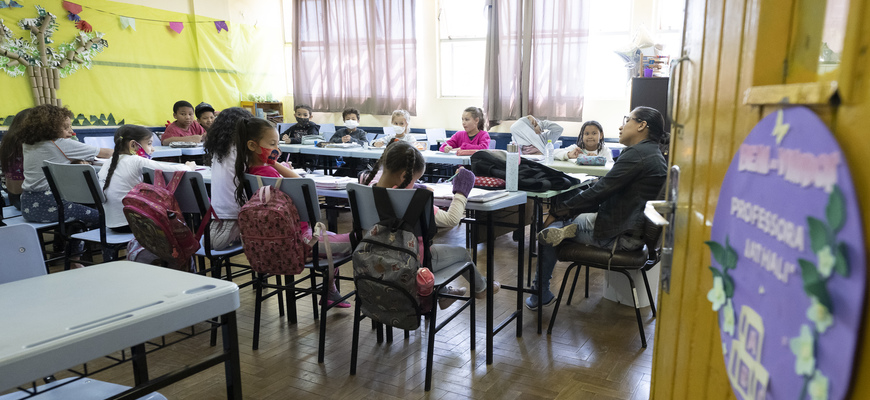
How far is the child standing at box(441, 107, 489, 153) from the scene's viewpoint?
4.86 meters

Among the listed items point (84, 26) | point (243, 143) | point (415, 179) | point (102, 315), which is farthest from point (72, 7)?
point (102, 315)

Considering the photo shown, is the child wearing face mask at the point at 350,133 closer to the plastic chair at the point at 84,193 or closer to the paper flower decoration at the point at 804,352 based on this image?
the plastic chair at the point at 84,193

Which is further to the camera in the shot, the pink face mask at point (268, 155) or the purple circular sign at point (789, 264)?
the pink face mask at point (268, 155)

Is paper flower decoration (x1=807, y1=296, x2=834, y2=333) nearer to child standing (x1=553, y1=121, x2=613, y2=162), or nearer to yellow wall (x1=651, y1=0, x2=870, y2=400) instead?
yellow wall (x1=651, y1=0, x2=870, y2=400)

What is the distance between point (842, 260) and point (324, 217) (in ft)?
16.8

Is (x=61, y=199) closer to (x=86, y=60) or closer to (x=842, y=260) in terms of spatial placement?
(x=842, y=260)

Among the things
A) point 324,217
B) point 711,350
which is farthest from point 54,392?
point 324,217

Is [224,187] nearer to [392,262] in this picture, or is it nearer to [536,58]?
[392,262]

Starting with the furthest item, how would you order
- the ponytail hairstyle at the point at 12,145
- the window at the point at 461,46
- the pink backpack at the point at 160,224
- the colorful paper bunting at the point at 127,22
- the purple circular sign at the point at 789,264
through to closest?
the window at the point at 461,46 → the colorful paper bunting at the point at 127,22 → the ponytail hairstyle at the point at 12,145 → the pink backpack at the point at 160,224 → the purple circular sign at the point at 789,264

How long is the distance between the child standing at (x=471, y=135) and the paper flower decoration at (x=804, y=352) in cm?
422

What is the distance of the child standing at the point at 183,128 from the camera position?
5.17m

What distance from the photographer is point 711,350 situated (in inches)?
33.4

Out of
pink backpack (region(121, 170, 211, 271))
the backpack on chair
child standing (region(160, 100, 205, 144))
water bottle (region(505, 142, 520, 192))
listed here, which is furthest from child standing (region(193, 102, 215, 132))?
the backpack on chair

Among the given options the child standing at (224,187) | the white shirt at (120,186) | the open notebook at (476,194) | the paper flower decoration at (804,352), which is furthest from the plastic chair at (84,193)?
the paper flower decoration at (804,352)
